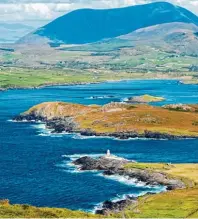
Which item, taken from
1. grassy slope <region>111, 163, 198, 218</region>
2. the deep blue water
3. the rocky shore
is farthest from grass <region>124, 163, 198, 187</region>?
the deep blue water

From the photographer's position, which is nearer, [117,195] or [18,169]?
[117,195]

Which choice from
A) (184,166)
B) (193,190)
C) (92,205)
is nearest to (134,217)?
(92,205)

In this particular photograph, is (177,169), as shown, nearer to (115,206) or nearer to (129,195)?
(129,195)

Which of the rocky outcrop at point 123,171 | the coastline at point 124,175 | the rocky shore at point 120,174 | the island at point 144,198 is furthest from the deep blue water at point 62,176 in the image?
the island at point 144,198

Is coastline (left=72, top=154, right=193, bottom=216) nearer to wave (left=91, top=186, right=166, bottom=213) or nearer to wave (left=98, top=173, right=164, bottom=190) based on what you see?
wave (left=91, top=186, right=166, bottom=213)

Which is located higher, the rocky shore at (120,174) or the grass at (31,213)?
the grass at (31,213)

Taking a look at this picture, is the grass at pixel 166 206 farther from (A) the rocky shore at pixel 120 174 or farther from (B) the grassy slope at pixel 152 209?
(A) the rocky shore at pixel 120 174

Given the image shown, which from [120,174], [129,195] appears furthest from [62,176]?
[129,195]

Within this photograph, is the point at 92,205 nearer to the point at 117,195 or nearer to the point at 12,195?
the point at 117,195
